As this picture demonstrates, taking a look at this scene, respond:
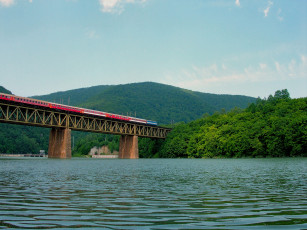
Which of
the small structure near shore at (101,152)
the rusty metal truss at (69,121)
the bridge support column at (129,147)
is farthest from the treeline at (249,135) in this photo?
the small structure near shore at (101,152)

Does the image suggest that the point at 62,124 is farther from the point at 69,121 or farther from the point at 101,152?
the point at 101,152

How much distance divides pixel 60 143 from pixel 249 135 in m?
54.9

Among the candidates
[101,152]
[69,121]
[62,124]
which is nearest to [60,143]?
[62,124]

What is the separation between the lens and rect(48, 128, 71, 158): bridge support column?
283ft

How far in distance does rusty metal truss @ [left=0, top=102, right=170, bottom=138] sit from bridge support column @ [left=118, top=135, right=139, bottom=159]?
3.42 meters

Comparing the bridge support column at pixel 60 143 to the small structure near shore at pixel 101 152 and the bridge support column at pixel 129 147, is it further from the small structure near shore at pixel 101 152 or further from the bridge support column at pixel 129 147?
the small structure near shore at pixel 101 152

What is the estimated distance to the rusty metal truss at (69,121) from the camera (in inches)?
2900

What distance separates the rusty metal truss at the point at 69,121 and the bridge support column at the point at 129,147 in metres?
3.42

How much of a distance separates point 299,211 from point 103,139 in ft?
625

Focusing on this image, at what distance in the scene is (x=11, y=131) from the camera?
182m

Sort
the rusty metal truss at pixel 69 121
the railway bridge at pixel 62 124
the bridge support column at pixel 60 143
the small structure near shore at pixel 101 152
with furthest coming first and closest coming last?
the small structure near shore at pixel 101 152 < the bridge support column at pixel 60 143 < the railway bridge at pixel 62 124 < the rusty metal truss at pixel 69 121

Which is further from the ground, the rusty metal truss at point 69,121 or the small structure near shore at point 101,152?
the rusty metal truss at point 69,121

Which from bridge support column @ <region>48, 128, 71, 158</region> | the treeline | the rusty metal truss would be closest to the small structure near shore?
the treeline

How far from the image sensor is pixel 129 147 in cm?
12006
